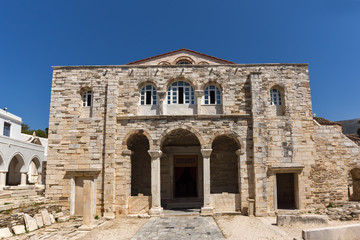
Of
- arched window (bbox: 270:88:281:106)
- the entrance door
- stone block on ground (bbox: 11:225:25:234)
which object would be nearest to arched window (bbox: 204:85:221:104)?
arched window (bbox: 270:88:281:106)

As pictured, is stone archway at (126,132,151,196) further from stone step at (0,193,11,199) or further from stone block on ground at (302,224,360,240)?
stone block on ground at (302,224,360,240)

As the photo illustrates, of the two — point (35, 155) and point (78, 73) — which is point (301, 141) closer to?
point (78, 73)

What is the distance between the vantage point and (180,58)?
1745 cm

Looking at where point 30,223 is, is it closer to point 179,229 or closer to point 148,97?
point 179,229

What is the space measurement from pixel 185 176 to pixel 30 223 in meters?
9.01

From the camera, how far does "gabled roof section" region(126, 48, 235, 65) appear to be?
17.4 m

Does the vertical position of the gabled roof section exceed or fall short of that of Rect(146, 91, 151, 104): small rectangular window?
it exceeds it

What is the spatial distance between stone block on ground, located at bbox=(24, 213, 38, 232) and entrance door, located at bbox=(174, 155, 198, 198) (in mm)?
7753

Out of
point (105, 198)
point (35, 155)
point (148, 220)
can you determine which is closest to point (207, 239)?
point (148, 220)

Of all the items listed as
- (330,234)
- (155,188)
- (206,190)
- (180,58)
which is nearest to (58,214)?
(155,188)

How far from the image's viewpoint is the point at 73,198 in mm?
12727

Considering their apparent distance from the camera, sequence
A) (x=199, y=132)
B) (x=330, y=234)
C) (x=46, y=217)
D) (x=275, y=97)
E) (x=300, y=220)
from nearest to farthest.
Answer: (x=330, y=234) < (x=300, y=220) < (x=46, y=217) < (x=199, y=132) < (x=275, y=97)

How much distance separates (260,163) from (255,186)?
1135 millimetres

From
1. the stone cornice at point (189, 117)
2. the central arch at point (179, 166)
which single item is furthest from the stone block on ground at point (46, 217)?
the central arch at point (179, 166)
